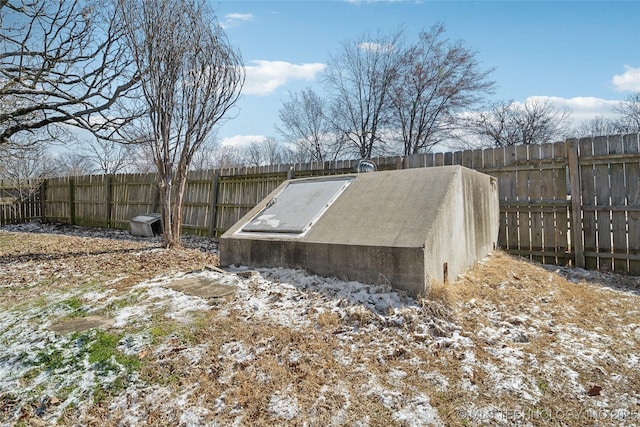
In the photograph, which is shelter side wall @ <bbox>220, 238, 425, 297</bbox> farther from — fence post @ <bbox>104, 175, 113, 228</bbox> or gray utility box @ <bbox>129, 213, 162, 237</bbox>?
fence post @ <bbox>104, 175, 113, 228</bbox>

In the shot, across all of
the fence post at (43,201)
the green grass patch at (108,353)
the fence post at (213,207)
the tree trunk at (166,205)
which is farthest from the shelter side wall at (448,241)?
the fence post at (43,201)

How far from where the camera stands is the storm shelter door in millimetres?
4852

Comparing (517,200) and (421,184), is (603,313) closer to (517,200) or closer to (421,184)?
(421,184)

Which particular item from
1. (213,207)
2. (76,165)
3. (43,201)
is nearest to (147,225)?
(213,207)

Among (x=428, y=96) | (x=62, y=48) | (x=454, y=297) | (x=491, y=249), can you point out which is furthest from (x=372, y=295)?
(x=428, y=96)

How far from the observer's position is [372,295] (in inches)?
142

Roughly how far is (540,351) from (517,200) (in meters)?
3.98

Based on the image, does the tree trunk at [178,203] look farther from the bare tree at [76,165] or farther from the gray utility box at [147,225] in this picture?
the bare tree at [76,165]

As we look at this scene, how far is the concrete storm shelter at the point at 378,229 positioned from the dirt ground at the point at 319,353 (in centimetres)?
21

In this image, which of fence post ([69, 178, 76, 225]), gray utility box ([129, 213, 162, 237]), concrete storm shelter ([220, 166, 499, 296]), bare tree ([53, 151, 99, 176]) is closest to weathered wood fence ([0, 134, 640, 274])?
concrete storm shelter ([220, 166, 499, 296])

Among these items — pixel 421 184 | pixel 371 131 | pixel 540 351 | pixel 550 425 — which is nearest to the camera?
pixel 550 425

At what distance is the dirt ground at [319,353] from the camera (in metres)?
2.23

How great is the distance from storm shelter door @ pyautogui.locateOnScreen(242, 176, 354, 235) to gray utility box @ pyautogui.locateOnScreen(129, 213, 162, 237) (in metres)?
5.82

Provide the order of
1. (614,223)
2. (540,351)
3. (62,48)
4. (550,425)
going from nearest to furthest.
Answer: (550,425)
(540,351)
(614,223)
(62,48)
